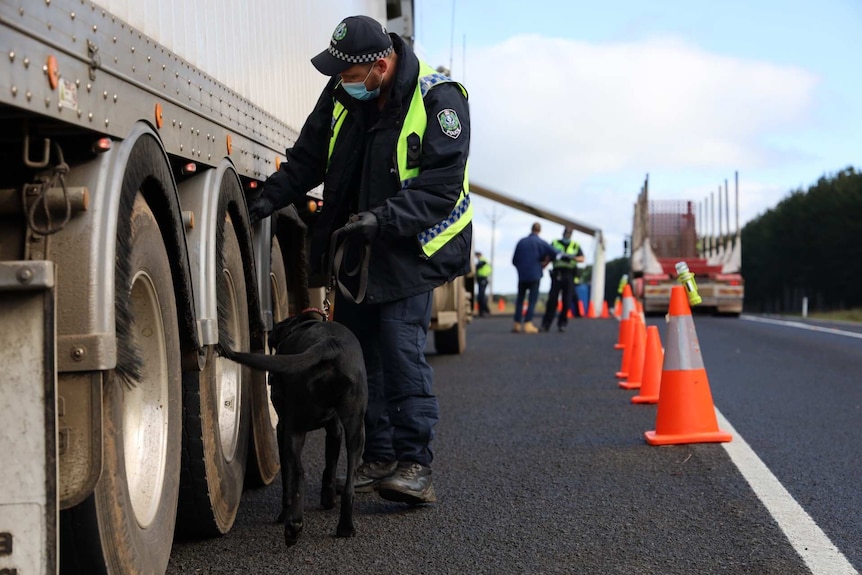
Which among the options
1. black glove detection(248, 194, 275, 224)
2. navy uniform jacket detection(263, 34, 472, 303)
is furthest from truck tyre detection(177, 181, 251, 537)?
navy uniform jacket detection(263, 34, 472, 303)

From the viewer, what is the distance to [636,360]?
10664mm

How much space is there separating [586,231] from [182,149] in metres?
31.0

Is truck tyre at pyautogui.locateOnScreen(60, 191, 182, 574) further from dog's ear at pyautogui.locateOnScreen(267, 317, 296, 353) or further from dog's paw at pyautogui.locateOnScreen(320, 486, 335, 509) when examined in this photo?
dog's paw at pyautogui.locateOnScreen(320, 486, 335, 509)

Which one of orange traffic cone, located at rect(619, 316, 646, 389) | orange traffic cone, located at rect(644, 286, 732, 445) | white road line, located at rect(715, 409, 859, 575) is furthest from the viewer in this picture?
orange traffic cone, located at rect(619, 316, 646, 389)

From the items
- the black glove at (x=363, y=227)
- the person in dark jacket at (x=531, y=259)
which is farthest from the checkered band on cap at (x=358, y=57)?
the person in dark jacket at (x=531, y=259)

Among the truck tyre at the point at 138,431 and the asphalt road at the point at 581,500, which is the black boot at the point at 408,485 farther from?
the truck tyre at the point at 138,431

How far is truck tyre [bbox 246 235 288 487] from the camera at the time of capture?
5195 mm

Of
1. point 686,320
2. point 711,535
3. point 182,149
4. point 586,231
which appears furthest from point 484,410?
point 586,231

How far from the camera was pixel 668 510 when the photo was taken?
4.87 metres

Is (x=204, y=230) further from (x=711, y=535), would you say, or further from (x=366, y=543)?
(x=711, y=535)

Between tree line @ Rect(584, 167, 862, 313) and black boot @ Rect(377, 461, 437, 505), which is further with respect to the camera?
tree line @ Rect(584, 167, 862, 313)

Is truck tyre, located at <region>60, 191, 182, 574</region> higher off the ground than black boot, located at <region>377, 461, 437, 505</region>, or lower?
higher

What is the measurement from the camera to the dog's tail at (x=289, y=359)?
402 cm

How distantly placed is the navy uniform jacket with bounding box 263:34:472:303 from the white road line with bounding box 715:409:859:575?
1659 millimetres
